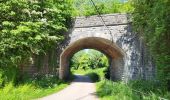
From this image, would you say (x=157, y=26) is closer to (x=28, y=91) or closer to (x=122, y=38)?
(x=122, y=38)

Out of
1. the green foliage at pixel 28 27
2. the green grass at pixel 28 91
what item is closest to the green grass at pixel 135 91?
the green grass at pixel 28 91

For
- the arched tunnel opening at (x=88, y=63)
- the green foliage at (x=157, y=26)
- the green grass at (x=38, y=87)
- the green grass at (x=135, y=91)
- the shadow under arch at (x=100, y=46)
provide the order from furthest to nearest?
the arched tunnel opening at (x=88, y=63) < the shadow under arch at (x=100, y=46) < the green foliage at (x=157, y=26) < the green grass at (x=38, y=87) < the green grass at (x=135, y=91)

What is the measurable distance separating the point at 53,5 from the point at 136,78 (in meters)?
6.48

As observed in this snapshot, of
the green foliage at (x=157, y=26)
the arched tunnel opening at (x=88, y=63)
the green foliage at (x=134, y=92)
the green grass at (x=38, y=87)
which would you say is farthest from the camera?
the arched tunnel opening at (x=88, y=63)

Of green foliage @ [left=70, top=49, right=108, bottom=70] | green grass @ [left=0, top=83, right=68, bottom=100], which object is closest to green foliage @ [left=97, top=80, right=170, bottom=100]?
green grass @ [left=0, top=83, right=68, bottom=100]

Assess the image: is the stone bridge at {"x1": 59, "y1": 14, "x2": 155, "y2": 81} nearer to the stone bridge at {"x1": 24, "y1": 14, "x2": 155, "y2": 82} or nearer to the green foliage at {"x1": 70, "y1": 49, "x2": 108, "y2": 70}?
the stone bridge at {"x1": 24, "y1": 14, "x2": 155, "y2": 82}

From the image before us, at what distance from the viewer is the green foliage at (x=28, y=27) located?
16219mm

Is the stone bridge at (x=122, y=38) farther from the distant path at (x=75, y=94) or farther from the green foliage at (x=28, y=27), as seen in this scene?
the distant path at (x=75, y=94)

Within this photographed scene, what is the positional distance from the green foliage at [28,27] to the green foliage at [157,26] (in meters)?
4.53

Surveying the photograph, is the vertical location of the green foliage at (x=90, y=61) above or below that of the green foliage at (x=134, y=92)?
above

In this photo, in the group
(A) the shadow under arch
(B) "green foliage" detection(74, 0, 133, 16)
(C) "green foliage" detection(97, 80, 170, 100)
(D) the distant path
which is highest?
(B) "green foliage" detection(74, 0, 133, 16)

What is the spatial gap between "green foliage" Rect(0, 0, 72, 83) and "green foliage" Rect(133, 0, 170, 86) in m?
4.53

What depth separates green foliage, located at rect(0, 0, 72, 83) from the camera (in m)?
16.2

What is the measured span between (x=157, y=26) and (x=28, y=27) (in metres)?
6.55
